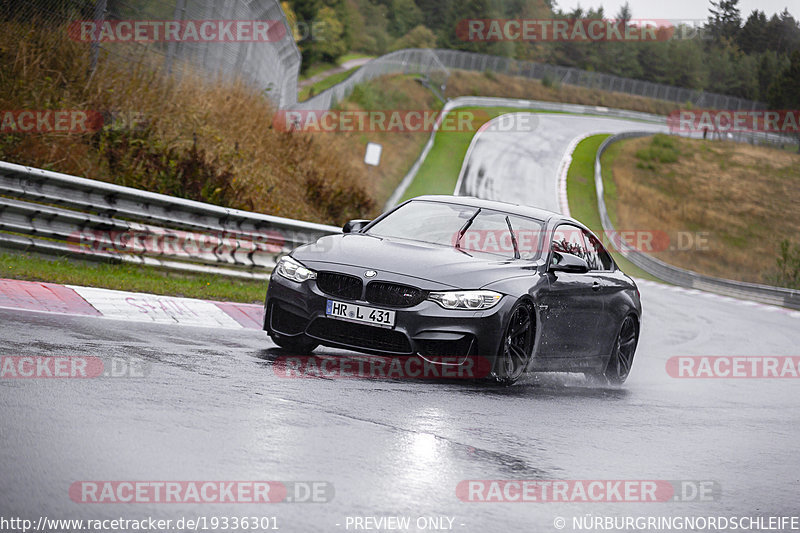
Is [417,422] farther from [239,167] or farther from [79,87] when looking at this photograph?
[239,167]

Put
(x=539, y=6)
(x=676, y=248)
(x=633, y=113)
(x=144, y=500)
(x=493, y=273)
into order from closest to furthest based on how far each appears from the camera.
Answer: (x=144, y=500)
(x=493, y=273)
(x=676, y=248)
(x=633, y=113)
(x=539, y=6)

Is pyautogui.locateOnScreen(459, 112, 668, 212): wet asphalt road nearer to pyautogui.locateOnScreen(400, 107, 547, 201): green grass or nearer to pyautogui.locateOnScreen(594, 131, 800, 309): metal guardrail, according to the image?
pyautogui.locateOnScreen(400, 107, 547, 201): green grass

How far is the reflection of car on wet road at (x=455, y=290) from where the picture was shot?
26.3ft

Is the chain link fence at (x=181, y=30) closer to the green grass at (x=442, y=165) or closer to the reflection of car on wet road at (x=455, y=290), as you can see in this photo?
the reflection of car on wet road at (x=455, y=290)

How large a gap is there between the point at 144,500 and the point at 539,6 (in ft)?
517

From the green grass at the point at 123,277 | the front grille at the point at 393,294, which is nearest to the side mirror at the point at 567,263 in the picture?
the front grille at the point at 393,294

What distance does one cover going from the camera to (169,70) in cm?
1827

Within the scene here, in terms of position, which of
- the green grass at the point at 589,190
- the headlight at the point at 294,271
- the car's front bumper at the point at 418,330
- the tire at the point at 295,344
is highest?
the headlight at the point at 294,271

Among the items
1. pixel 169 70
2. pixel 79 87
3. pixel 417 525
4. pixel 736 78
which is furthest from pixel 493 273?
pixel 736 78

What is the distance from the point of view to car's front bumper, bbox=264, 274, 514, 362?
7.96 m

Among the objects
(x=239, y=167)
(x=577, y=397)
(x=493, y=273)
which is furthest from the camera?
(x=239, y=167)

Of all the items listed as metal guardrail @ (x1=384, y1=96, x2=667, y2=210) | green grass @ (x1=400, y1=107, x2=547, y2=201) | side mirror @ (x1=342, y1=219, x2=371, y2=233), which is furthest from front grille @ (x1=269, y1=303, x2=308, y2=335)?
green grass @ (x1=400, y1=107, x2=547, y2=201)

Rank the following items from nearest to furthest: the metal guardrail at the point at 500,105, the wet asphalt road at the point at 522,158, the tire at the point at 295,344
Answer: the tire at the point at 295,344 < the metal guardrail at the point at 500,105 < the wet asphalt road at the point at 522,158

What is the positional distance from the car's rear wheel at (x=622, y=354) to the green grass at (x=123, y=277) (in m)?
4.19
